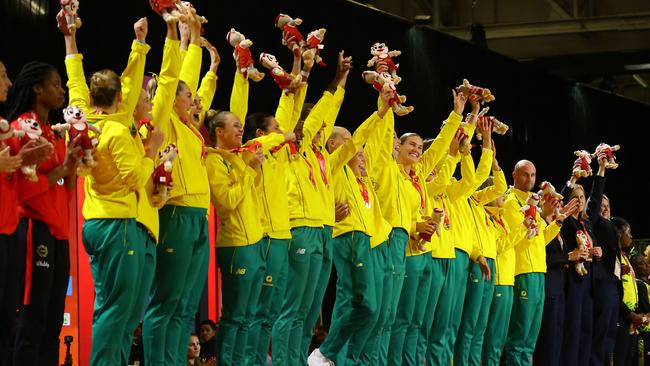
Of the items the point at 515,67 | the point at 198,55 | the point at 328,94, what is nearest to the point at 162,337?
the point at 198,55

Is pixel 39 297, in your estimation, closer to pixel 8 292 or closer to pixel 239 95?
pixel 8 292

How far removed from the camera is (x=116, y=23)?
22.5 feet

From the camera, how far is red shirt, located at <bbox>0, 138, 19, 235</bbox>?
4070 mm

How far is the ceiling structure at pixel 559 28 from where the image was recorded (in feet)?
45.9

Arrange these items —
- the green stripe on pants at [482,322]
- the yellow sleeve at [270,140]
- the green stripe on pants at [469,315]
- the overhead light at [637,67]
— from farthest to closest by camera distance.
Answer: the overhead light at [637,67] → the green stripe on pants at [482,322] → the green stripe on pants at [469,315] → the yellow sleeve at [270,140]

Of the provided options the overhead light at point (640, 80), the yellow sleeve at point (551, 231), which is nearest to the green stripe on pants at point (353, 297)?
the yellow sleeve at point (551, 231)

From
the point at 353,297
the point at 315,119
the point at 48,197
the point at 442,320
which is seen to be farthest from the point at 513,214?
the point at 48,197

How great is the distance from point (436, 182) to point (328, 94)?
1452 mm

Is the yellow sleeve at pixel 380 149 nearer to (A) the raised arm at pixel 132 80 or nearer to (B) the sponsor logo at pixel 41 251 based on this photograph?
(A) the raised arm at pixel 132 80

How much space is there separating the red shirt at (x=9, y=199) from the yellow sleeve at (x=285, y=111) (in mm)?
1915

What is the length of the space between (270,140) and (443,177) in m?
2.07

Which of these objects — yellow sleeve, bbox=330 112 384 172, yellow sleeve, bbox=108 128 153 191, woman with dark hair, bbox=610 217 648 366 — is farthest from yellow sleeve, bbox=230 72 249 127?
woman with dark hair, bbox=610 217 648 366

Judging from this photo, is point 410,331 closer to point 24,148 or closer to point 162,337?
point 162,337

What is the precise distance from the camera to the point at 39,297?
425 cm
